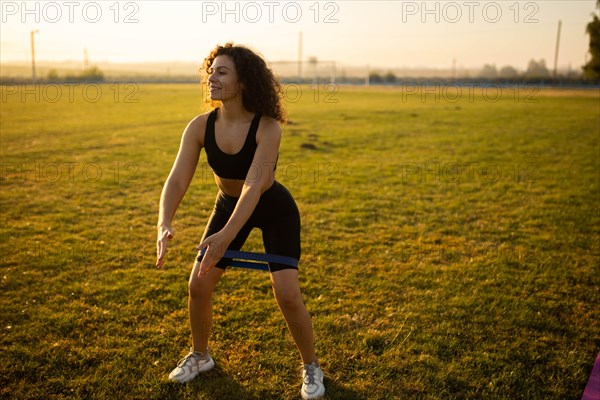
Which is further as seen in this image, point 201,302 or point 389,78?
point 389,78

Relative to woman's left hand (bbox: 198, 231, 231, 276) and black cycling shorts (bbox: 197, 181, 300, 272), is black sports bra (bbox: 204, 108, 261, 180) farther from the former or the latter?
woman's left hand (bbox: 198, 231, 231, 276)

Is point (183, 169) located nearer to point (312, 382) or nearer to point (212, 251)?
point (212, 251)

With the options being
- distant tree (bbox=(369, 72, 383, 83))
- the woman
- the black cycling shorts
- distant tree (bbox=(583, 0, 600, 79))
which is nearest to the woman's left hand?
the woman

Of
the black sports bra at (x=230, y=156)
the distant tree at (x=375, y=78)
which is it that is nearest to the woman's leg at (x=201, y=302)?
the black sports bra at (x=230, y=156)

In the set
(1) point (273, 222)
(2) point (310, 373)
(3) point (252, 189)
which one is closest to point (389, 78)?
(1) point (273, 222)

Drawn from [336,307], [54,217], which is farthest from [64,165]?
[336,307]

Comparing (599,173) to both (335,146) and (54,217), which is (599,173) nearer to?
(335,146)

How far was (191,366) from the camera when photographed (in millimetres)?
3289

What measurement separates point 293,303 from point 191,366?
0.98 meters

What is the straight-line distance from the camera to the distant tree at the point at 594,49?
45688 mm

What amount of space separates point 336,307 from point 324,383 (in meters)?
1.13

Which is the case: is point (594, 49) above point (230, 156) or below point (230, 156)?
above

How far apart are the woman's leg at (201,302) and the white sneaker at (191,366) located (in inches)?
2.1

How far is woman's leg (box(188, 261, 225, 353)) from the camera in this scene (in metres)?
3.04
